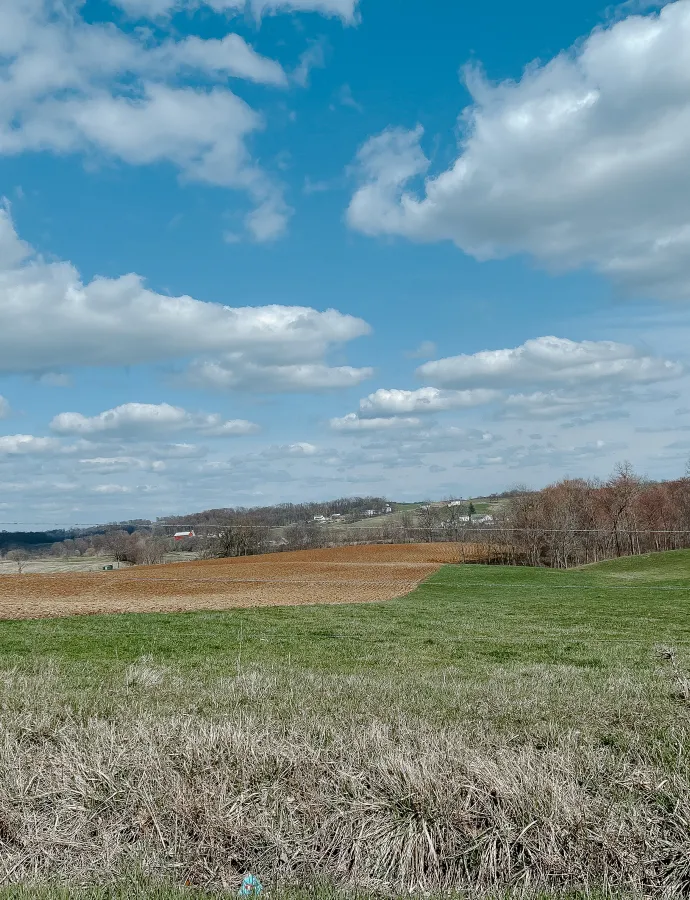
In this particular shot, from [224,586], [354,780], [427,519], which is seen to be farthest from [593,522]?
[354,780]

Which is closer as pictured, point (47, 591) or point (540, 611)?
point (540, 611)

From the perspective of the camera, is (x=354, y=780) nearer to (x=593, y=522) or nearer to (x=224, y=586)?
(x=224, y=586)

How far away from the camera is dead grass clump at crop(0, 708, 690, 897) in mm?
5082

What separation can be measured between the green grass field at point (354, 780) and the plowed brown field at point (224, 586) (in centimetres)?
1800

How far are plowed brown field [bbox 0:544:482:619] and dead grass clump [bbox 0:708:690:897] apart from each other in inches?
781

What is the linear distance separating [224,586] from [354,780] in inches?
1420

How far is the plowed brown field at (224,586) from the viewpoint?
2869cm

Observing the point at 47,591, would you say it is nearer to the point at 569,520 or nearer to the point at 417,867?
the point at 417,867

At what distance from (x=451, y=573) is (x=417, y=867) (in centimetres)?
4599

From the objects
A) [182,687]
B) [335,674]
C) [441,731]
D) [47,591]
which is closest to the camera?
[441,731]

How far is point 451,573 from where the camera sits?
50.3 meters

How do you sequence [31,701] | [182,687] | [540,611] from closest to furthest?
[31,701] → [182,687] → [540,611]

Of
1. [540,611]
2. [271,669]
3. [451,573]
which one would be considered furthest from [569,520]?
[271,669]

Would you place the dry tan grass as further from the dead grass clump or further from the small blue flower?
the small blue flower
